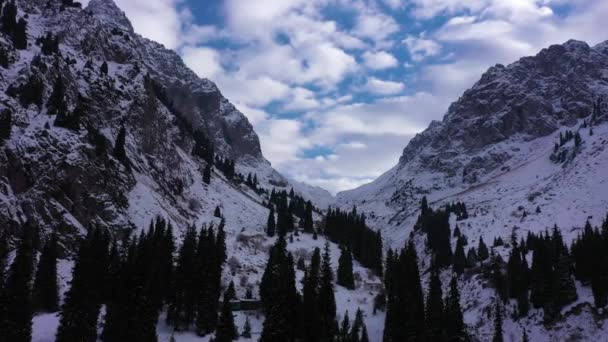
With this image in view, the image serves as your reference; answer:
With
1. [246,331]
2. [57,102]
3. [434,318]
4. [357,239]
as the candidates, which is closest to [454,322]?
[434,318]

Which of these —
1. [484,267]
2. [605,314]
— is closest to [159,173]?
[484,267]

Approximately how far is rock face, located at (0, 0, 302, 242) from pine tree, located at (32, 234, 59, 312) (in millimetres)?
15357

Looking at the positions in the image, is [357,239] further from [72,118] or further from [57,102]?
[57,102]

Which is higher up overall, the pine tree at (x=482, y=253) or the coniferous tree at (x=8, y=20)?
the coniferous tree at (x=8, y=20)

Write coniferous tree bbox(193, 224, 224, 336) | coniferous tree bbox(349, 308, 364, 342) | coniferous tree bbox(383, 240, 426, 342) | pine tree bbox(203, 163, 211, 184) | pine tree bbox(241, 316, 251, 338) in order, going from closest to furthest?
1. coniferous tree bbox(193, 224, 224, 336)
2. coniferous tree bbox(383, 240, 426, 342)
3. pine tree bbox(241, 316, 251, 338)
4. coniferous tree bbox(349, 308, 364, 342)
5. pine tree bbox(203, 163, 211, 184)

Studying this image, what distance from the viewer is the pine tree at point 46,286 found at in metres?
79.9

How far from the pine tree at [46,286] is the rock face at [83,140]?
15.4 meters

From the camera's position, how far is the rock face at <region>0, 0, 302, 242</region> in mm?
101750

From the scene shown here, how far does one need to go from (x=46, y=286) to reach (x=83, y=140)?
151 feet

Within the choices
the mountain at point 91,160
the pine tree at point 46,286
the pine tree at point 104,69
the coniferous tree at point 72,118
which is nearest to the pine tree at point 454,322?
the mountain at point 91,160

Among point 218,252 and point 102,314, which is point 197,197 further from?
point 102,314

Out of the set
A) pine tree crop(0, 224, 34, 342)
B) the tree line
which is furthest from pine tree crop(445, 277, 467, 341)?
→ pine tree crop(0, 224, 34, 342)

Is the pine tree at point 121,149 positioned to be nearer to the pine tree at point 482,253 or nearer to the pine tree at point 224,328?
the pine tree at point 224,328

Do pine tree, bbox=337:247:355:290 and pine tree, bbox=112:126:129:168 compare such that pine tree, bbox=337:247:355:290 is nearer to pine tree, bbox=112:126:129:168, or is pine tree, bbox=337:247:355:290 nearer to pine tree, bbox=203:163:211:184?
pine tree, bbox=112:126:129:168
